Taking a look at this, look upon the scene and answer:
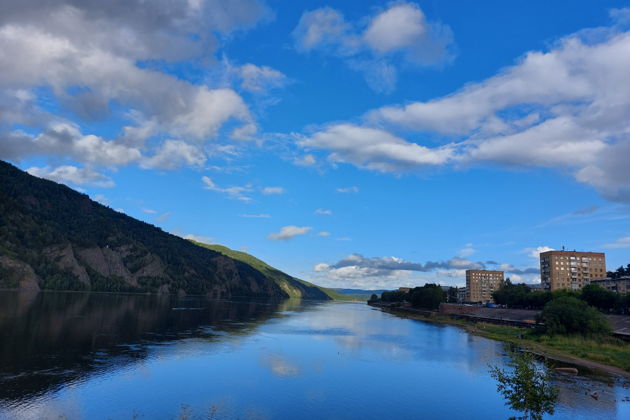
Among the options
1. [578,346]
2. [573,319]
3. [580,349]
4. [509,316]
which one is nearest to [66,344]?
[580,349]

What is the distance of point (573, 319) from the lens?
88.0 meters

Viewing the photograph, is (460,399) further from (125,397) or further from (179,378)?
(125,397)

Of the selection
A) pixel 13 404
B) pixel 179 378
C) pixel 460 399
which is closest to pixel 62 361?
pixel 179 378

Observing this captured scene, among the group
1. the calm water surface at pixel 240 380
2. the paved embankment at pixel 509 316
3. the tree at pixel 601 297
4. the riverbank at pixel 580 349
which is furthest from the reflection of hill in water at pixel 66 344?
the tree at pixel 601 297

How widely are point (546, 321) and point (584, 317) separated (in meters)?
8.30

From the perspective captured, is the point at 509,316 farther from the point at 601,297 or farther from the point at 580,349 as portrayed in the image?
the point at 580,349

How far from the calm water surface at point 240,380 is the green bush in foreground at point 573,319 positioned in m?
21.9

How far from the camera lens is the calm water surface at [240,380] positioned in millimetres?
34312

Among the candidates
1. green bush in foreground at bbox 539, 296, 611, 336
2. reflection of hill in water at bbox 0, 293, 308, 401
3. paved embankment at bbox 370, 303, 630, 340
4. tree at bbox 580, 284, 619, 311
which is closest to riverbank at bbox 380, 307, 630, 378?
green bush in foreground at bbox 539, 296, 611, 336

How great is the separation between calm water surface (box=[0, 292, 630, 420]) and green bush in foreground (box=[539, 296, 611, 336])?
21.9 metres

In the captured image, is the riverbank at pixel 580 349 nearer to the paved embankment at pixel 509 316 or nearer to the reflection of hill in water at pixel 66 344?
the paved embankment at pixel 509 316

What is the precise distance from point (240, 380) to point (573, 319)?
76.9m

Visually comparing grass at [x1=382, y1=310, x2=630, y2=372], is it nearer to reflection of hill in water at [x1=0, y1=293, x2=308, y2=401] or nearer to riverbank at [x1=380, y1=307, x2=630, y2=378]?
riverbank at [x1=380, y1=307, x2=630, y2=378]

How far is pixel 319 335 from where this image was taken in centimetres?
9706
